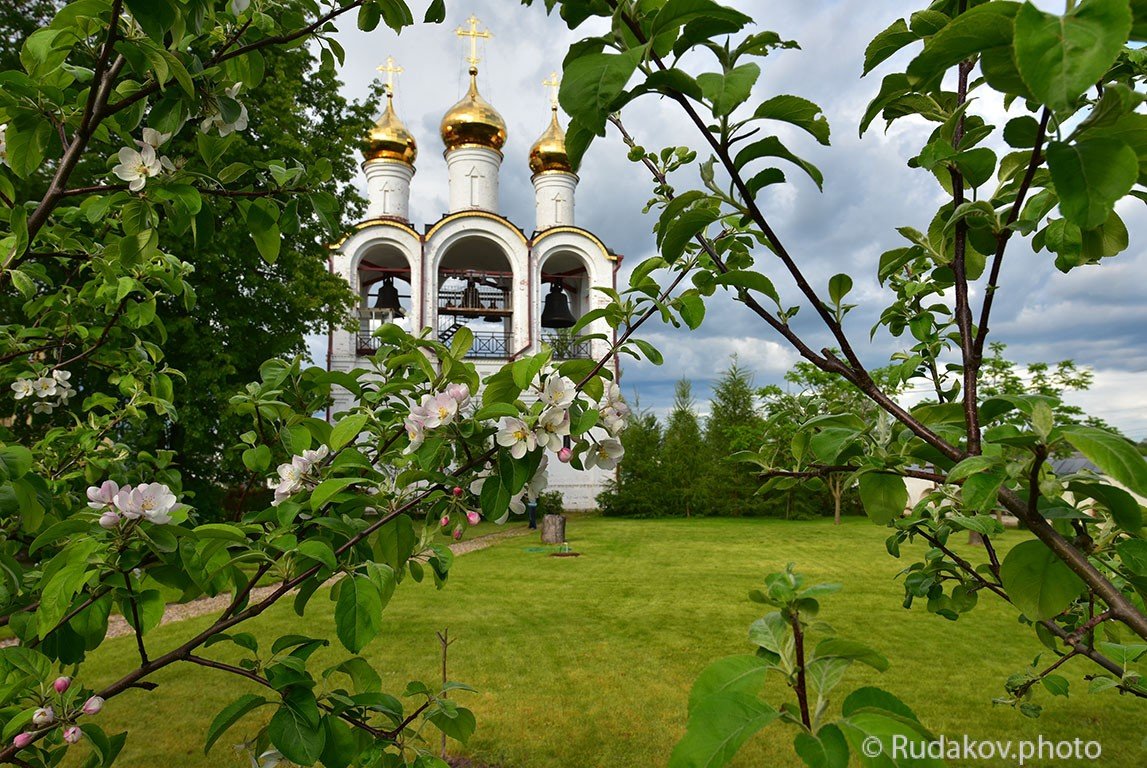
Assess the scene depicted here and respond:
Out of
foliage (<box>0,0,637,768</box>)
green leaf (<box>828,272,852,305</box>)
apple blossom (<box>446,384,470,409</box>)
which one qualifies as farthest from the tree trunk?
green leaf (<box>828,272,852,305</box>)

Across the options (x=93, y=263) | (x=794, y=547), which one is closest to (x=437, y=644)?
(x=93, y=263)

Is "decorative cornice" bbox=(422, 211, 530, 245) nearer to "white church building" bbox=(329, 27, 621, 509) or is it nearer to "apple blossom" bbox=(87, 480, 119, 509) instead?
"white church building" bbox=(329, 27, 621, 509)

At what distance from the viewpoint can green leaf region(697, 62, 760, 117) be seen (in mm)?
547

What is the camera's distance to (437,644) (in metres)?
5.65

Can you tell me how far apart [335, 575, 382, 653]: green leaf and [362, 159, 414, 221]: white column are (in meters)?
18.5

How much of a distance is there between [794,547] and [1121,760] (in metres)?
8.55

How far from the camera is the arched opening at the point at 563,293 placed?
62.7 feet

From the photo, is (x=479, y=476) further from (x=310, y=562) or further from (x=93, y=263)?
(x=93, y=263)

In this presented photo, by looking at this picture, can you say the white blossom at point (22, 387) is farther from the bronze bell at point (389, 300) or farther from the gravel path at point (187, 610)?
the bronze bell at point (389, 300)

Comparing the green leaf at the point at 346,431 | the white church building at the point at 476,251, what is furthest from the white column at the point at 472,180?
the green leaf at the point at 346,431

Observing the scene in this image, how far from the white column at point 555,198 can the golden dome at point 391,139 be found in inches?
158

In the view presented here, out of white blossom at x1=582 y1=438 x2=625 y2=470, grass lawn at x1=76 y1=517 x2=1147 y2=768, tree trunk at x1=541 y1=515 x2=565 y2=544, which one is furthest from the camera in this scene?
tree trunk at x1=541 y1=515 x2=565 y2=544

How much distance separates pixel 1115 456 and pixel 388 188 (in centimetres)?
1982

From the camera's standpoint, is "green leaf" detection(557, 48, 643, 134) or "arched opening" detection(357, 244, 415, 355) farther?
"arched opening" detection(357, 244, 415, 355)
